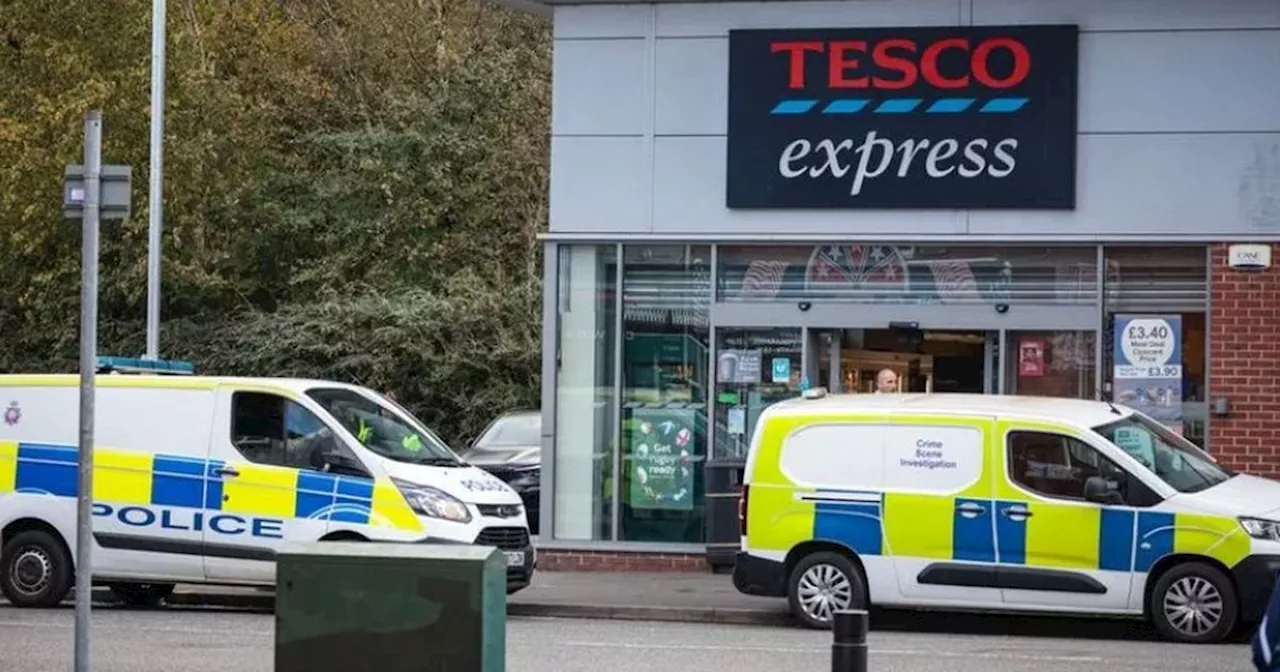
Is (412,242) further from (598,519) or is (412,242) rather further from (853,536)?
(853,536)

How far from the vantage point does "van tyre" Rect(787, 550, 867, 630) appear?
47.9 ft

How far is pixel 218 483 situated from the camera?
50.2 feet

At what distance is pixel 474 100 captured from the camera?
32.1m

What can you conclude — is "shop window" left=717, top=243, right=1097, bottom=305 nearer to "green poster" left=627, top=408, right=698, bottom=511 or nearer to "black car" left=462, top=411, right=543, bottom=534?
"green poster" left=627, top=408, right=698, bottom=511

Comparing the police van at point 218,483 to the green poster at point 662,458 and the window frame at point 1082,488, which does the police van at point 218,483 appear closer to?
the green poster at point 662,458

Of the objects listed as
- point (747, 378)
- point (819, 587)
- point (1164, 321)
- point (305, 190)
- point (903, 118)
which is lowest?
point (819, 587)

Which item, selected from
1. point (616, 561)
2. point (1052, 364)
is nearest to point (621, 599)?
point (616, 561)

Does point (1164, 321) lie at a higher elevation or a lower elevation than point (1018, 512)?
higher

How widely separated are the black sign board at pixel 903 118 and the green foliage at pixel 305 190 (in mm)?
11869

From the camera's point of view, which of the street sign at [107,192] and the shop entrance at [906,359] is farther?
the shop entrance at [906,359]

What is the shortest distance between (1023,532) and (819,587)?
63.3 inches

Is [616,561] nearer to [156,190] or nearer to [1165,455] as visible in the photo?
[1165,455]

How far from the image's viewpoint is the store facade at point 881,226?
17.3 m

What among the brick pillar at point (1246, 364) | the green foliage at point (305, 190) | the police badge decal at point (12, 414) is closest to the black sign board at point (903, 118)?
the brick pillar at point (1246, 364)
